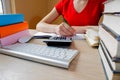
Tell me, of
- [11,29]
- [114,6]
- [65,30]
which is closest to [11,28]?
[11,29]

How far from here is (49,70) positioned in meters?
0.39

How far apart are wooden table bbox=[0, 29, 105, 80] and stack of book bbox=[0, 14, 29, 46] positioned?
140mm

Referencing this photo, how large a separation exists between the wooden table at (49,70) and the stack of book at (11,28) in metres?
0.14

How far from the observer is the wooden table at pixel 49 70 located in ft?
1.16

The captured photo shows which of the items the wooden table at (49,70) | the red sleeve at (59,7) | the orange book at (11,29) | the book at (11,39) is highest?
the red sleeve at (59,7)

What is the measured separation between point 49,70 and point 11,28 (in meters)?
0.35

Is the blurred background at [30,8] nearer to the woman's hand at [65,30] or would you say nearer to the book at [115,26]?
the woman's hand at [65,30]

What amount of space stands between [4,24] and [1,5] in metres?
0.95

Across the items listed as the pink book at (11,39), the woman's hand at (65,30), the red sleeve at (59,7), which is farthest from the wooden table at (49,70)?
the red sleeve at (59,7)

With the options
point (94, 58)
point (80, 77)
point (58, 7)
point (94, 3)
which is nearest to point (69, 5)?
point (58, 7)

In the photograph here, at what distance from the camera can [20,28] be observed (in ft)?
2.32

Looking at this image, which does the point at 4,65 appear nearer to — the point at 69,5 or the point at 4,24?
the point at 4,24

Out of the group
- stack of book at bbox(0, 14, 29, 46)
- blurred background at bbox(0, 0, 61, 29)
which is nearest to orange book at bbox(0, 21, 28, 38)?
stack of book at bbox(0, 14, 29, 46)

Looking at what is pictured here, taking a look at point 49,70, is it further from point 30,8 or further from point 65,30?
point 30,8
